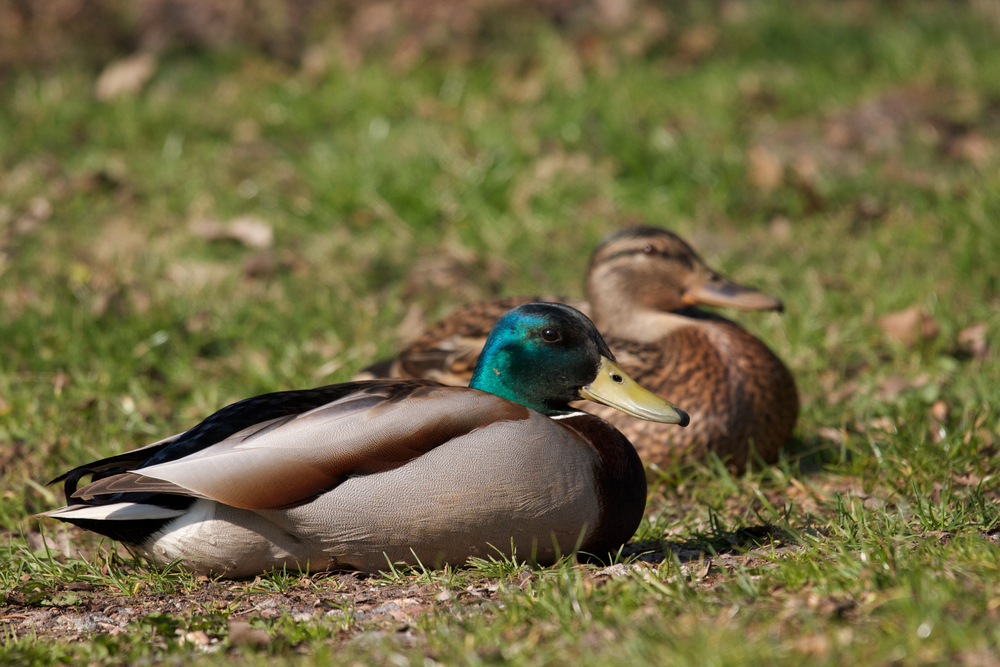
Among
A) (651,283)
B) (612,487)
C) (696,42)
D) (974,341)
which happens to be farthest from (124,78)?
(612,487)

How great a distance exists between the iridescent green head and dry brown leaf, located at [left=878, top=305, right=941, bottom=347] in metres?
2.11

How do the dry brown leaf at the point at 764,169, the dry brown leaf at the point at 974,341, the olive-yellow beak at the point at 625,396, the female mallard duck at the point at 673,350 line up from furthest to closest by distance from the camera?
the dry brown leaf at the point at 764,169
the dry brown leaf at the point at 974,341
the female mallard duck at the point at 673,350
the olive-yellow beak at the point at 625,396

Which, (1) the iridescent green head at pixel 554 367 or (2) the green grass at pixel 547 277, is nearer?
(2) the green grass at pixel 547 277

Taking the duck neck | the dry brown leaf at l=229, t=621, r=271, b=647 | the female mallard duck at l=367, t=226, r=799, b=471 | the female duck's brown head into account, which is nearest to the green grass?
the dry brown leaf at l=229, t=621, r=271, b=647

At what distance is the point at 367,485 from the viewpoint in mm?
2811

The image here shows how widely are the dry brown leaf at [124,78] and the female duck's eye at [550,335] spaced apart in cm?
569

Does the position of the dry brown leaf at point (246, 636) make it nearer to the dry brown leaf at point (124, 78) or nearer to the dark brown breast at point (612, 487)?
the dark brown breast at point (612, 487)

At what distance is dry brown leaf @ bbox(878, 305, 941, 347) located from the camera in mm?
4812

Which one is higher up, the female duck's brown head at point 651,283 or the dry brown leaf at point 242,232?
the dry brown leaf at point 242,232

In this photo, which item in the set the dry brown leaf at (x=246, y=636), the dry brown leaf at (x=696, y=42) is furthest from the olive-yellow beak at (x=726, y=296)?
the dry brown leaf at (x=696, y=42)

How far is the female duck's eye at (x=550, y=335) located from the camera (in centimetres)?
315

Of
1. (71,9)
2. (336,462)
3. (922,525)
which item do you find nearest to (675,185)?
(922,525)

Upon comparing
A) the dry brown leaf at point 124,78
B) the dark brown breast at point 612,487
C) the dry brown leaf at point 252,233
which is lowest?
the dark brown breast at point 612,487

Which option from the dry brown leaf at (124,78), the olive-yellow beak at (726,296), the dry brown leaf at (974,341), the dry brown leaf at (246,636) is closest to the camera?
the dry brown leaf at (246,636)
